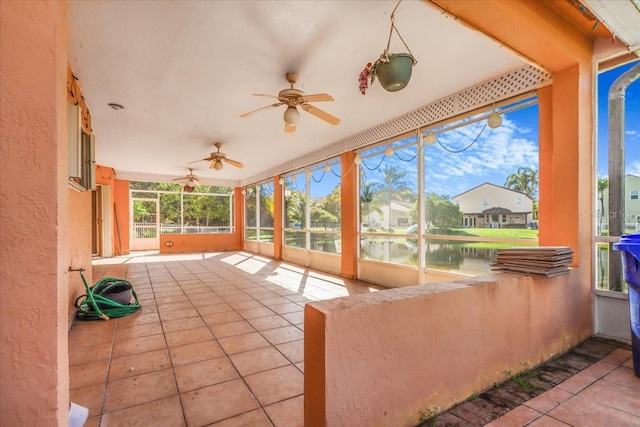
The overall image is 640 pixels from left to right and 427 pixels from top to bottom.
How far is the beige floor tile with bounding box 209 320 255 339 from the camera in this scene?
3002 millimetres

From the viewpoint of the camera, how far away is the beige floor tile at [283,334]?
285 cm

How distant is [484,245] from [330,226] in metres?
3.48

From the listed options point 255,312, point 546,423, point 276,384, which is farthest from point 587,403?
point 255,312

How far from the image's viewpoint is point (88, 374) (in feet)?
7.32

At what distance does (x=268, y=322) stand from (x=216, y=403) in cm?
147

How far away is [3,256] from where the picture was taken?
994 mm

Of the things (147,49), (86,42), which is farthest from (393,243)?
(86,42)

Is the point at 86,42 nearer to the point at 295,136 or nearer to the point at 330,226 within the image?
the point at 295,136

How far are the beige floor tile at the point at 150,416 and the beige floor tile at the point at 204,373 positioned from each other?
6.8 inches

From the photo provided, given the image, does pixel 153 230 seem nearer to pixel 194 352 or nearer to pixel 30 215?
pixel 194 352

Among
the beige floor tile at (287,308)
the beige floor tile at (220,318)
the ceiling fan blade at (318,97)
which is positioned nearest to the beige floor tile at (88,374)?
the beige floor tile at (220,318)

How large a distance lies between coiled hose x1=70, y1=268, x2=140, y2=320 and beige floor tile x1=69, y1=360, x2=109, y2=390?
1.28m

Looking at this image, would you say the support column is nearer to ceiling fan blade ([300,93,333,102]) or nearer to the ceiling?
the ceiling

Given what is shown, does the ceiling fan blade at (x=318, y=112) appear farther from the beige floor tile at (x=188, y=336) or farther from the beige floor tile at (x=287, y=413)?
the beige floor tile at (x=287, y=413)
